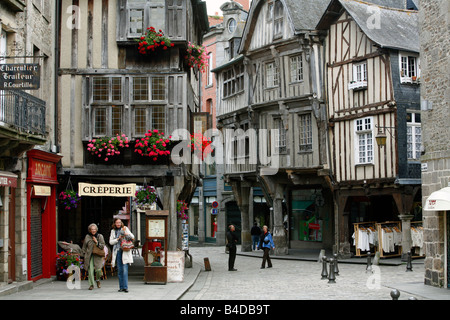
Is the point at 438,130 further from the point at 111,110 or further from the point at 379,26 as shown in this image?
the point at 379,26

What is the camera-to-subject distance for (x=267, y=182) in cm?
2998

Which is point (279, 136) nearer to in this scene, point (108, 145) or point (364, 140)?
point (364, 140)

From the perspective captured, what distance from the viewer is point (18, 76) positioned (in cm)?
1271

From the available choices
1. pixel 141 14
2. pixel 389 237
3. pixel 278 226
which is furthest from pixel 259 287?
pixel 278 226

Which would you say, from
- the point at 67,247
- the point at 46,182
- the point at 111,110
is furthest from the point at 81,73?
the point at 67,247

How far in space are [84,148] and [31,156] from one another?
2863 mm

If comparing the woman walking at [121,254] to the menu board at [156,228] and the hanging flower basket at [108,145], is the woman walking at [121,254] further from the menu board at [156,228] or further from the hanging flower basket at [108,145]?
the hanging flower basket at [108,145]

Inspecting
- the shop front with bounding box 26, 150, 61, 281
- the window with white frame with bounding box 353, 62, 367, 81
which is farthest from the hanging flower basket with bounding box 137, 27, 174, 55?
the window with white frame with bounding box 353, 62, 367, 81

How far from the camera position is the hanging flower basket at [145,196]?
61.3 feet

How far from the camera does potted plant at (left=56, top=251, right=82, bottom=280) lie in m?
17.7

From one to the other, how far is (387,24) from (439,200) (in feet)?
45.4

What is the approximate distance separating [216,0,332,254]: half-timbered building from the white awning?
12.4 m

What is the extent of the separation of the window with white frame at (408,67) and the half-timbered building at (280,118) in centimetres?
406

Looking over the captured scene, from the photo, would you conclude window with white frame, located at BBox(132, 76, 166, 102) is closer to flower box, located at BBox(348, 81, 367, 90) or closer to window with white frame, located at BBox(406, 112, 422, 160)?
flower box, located at BBox(348, 81, 367, 90)
